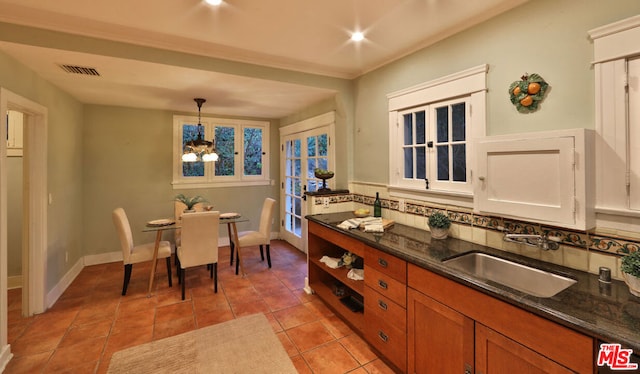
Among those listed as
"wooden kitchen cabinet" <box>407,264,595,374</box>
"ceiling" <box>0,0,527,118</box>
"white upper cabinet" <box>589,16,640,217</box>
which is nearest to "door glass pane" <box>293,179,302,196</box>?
"ceiling" <box>0,0,527,118</box>

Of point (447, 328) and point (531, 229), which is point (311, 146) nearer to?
point (531, 229)

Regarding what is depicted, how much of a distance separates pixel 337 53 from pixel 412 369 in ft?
8.61

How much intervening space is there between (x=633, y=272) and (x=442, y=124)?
149 centimetres

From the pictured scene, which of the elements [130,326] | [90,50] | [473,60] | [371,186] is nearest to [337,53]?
[473,60]

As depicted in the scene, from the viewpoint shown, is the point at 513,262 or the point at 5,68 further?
the point at 5,68

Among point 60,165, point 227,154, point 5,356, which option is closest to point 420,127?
point 227,154

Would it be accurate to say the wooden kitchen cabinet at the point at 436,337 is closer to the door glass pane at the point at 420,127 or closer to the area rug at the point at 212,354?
the area rug at the point at 212,354

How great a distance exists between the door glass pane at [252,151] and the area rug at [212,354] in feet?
10.0

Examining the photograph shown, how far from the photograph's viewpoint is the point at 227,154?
4.86m

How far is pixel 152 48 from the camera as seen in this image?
2354 mm

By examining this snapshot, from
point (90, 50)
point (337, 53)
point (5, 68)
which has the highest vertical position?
point (337, 53)

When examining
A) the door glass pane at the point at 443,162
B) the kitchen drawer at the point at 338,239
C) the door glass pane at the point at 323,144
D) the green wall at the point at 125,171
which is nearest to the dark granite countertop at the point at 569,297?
the kitchen drawer at the point at 338,239

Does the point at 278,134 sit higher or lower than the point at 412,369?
higher

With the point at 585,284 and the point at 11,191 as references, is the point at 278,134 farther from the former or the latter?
the point at 585,284
